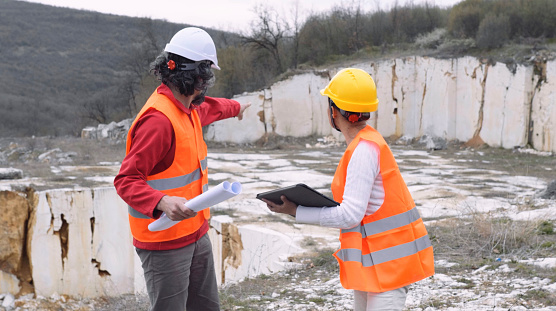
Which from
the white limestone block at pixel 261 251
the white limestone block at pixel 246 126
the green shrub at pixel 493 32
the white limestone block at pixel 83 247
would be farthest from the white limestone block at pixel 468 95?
the white limestone block at pixel 83 247

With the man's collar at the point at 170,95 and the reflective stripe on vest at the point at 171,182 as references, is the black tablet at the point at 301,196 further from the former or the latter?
the man's collar at the point at 170,95

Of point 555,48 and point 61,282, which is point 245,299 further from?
point 555,48

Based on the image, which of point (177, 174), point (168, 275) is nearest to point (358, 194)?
point (177, 174)

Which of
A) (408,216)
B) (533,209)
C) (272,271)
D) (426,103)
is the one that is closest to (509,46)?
(426,103)

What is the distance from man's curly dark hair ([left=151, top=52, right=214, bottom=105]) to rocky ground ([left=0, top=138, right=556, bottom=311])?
6.99ft

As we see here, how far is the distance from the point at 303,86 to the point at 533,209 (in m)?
13.7

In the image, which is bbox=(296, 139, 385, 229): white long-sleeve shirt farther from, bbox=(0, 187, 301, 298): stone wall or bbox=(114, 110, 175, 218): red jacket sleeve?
bbox=(0, 187, 301, 298): stone wall

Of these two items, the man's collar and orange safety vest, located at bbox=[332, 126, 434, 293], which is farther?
the man's collar

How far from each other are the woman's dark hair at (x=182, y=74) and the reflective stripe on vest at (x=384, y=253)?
1103mm

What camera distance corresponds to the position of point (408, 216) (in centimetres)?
225

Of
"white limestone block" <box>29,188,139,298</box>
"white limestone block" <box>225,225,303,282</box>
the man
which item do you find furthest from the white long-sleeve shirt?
"white limestone block" <box>29,188,139,298</box>

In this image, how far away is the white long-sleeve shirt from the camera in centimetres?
215

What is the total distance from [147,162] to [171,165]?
6.1 inches

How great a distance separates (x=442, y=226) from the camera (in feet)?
20.6
